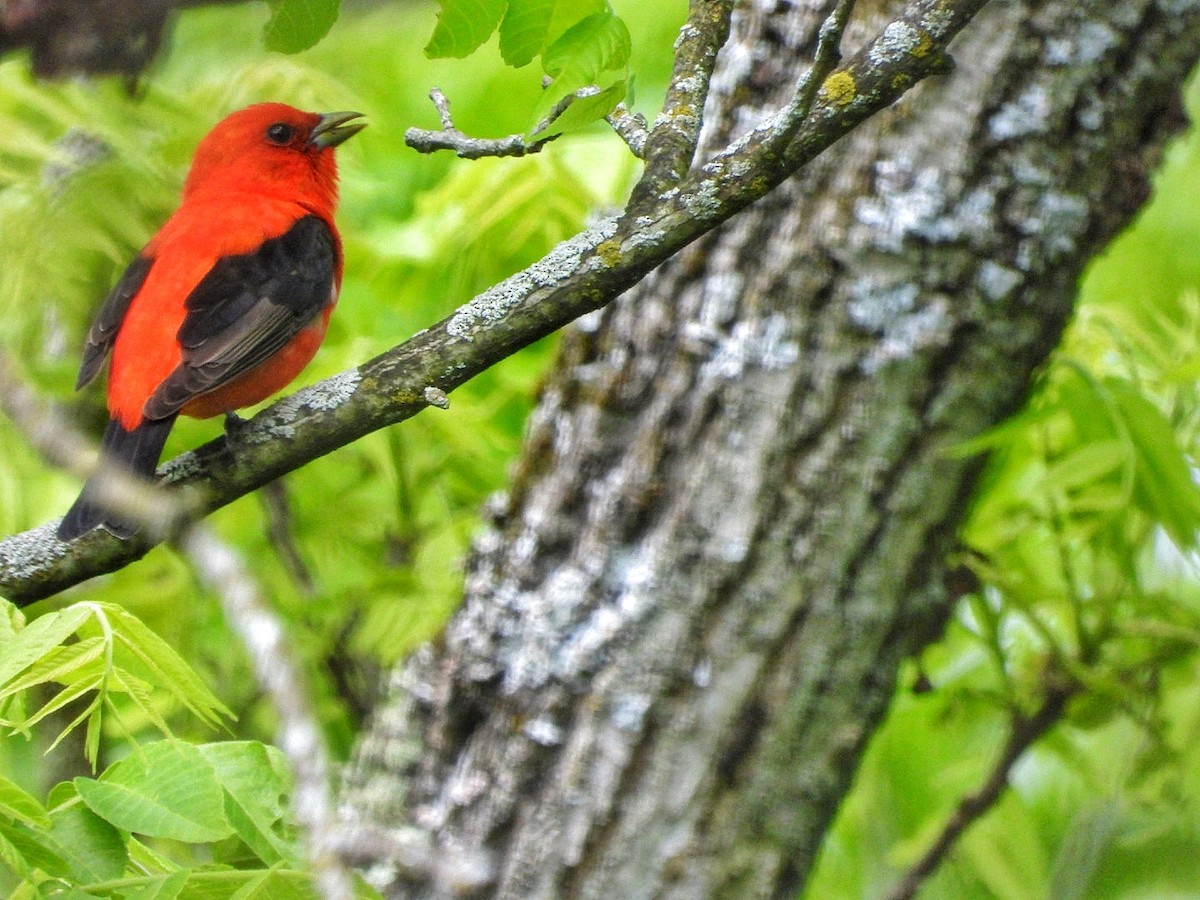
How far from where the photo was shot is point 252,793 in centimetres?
164

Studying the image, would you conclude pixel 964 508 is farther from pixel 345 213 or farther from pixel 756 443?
pixel 345 213

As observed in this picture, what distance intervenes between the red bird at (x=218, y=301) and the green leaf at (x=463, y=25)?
122 cm

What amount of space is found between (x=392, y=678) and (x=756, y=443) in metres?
1.17

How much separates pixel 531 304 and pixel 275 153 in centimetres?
215

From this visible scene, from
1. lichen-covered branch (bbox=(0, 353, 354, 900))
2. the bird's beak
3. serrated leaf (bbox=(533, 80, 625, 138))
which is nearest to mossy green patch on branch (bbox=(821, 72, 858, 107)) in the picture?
serrated leaf (bbox=(533, 80, 625, 138))

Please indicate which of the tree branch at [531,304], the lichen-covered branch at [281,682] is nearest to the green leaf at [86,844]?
the lichen-covered branch at [281,682]

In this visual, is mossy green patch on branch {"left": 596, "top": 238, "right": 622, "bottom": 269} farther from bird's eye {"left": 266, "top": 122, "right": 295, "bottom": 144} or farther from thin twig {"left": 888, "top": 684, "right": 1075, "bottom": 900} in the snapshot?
thin twig {"left": 888, "top": 684, "right": 1075, "bottom": 900}

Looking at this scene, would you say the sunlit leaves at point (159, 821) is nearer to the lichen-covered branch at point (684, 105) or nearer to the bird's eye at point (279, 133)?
the lichen-covered branch at point (684, 105)

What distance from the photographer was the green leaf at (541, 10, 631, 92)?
1668 millimetres

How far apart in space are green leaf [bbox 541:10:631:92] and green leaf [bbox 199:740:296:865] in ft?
3.00

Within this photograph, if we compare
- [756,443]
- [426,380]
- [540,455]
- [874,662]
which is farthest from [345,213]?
[426,380]

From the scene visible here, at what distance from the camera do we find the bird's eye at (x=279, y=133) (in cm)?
367

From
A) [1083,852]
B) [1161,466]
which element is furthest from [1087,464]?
[1083,852]

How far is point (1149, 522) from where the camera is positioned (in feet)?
11.2
